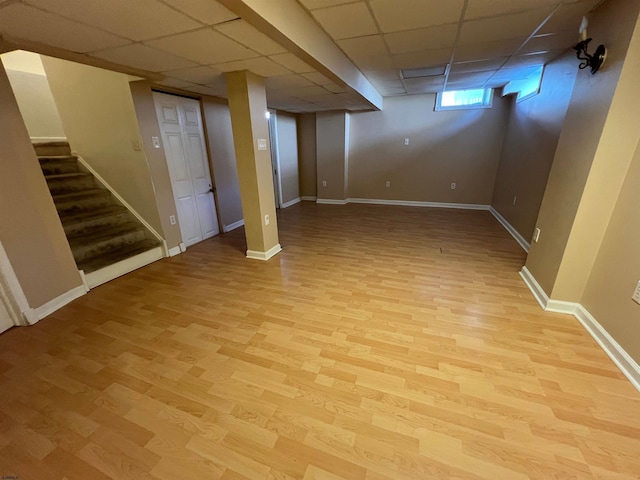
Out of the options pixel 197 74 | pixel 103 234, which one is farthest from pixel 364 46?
pixel 103 234

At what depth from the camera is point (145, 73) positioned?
272 centimetres

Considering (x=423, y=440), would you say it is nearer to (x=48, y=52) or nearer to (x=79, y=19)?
(x=79, y=19)

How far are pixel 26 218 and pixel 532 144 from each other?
6.10m

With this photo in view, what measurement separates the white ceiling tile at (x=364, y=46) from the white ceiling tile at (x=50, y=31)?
1964 mm

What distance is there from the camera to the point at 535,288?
253cm

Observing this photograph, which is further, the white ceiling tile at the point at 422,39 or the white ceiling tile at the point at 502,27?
the white ceiling tile at the point at 422,39

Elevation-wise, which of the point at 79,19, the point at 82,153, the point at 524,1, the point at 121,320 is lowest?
the point at 121,320

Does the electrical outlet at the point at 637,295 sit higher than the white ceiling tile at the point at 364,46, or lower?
lower

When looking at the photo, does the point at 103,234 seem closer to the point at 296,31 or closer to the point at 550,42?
the point at 296,31

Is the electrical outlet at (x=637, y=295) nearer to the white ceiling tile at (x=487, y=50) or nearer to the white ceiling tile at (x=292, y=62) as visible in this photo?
the white ceiling tile at (x=487, y=50)

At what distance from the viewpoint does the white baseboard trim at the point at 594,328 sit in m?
1.59

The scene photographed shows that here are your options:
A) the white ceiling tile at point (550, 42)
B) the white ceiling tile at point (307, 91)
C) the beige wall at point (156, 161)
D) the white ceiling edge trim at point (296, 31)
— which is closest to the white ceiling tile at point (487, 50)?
the white ceiling tile at point (550, 42)

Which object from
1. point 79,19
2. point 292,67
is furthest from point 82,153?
point 292,67

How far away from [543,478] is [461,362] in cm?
67
